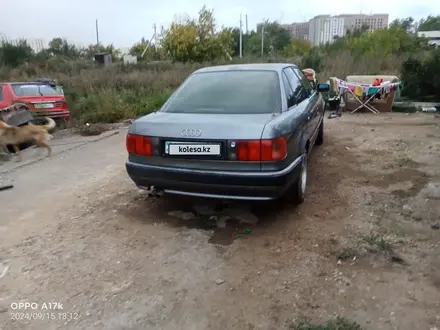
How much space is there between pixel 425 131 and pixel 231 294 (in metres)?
7.00

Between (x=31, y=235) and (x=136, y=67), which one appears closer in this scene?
(x=31, y=235)

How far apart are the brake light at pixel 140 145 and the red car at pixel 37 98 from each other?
279 inches

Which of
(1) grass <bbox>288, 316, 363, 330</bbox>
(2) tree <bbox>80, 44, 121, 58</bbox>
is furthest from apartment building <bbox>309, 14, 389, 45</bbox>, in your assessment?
(1) grass <bbox>288, 316, 363, 330</bbox>

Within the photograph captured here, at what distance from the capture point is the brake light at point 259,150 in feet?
10.5

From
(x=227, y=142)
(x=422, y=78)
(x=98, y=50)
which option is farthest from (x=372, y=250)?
(x=98, y=50)

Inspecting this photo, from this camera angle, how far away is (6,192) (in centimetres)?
494

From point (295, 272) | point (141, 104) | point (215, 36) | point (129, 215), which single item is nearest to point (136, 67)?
point (215, 36)

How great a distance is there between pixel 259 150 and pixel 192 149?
59 centimetres

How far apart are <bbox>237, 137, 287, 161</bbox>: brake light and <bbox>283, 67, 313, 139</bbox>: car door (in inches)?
37.5

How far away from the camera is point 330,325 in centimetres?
226

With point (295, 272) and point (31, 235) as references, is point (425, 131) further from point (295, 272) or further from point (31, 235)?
point (31, 235)

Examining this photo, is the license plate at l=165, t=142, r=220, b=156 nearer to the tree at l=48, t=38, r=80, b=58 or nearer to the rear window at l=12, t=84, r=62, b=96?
the rear window at l=12, t=84, r=62, b=96

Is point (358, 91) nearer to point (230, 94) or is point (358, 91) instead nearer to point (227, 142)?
point (230, 94)

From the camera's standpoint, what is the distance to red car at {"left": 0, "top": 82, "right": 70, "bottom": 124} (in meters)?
9.57
